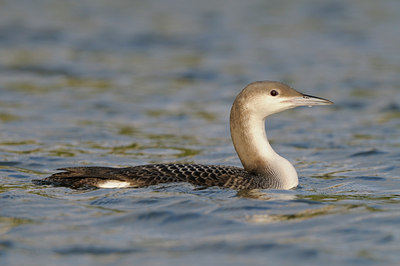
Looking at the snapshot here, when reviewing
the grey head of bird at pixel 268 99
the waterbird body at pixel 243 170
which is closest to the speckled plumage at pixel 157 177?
the waterbird body at pixel 243 170

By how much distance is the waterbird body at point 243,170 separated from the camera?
7699mm

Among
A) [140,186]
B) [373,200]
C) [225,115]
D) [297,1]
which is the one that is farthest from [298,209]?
[297,1]

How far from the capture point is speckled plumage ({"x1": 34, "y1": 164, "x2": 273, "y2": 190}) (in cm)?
766

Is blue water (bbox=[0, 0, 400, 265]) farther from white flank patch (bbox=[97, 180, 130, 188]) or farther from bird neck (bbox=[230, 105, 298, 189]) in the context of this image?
bird neck (bbox=[230, 105, 298, 189])

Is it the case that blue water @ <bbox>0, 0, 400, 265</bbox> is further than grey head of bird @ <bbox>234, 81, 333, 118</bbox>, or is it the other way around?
grey head of bird @ <bbox>234, 81, 333, 118</bbox>

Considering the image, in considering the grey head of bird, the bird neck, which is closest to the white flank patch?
the bird neck

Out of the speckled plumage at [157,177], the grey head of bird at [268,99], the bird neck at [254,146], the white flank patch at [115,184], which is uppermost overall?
the grey head of bird at [268,99]

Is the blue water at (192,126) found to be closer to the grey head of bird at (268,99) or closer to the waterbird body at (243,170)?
the waterbird body at (243,170)

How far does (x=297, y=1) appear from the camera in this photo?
23.0m

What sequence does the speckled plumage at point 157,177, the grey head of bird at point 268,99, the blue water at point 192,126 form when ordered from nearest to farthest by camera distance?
the blue water at point 192,126, the speckled plumage at point 157,177, the grey head of bird at point 268,99

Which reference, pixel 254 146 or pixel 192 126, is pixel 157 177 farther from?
pixel 192 126

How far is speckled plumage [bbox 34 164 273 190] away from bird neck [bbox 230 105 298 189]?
0.75ft

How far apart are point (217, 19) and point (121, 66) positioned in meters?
5.13

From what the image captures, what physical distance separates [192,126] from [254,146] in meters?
4.24
